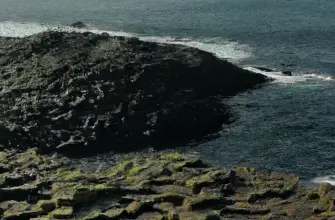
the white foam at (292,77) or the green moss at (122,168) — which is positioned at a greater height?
the white foam at (292,77)

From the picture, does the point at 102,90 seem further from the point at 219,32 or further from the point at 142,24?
the point at 142,24

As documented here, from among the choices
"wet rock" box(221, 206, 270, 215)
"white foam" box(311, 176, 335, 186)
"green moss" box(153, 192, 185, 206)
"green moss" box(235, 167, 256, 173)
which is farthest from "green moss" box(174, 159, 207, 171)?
"white foam" box(311, 176, 335, 186)

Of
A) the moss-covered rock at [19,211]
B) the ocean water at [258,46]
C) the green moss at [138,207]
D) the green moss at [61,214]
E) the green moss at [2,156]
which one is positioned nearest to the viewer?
the green moss at [61,214]

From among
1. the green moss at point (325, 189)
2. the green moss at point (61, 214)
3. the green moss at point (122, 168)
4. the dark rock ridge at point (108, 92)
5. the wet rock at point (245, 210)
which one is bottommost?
the green moss at point (61, 214)

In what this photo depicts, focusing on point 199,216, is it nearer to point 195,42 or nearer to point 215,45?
point 215,45

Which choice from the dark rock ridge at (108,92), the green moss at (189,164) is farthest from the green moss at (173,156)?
the dark rock ridge at (108,92)

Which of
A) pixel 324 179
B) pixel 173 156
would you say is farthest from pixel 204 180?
pixel 324 179

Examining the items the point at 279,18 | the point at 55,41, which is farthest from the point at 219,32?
the point at 55,41

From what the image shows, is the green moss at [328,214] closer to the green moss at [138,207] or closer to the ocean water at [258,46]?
the ocean water at [258,46]
